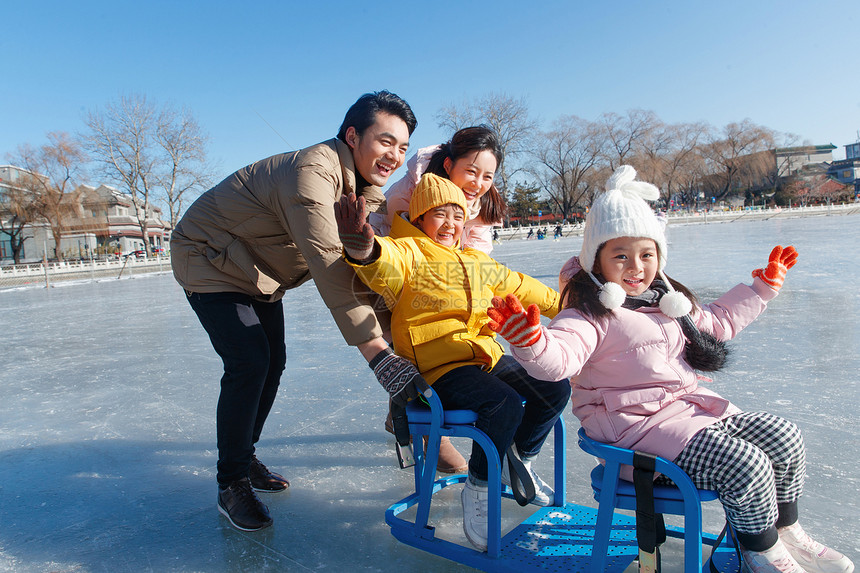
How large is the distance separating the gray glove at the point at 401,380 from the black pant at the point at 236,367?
63 cm

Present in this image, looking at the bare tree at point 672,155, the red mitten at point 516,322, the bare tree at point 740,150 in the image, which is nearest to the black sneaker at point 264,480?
the red mitten at point 516,322

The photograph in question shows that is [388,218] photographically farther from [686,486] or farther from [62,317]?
[62,317]

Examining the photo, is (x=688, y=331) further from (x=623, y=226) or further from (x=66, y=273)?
(x=66, y=273)

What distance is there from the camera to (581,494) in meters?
→ 2.07

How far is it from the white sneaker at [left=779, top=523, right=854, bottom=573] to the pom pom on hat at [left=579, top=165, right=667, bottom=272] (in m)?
0.76

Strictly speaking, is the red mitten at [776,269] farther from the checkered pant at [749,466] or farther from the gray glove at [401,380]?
the gray glove at [401,380]

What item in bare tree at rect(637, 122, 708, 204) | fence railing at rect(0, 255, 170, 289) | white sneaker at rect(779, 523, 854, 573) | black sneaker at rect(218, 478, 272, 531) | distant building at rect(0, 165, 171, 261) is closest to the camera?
white sneaker at rect(779, 523, 854, 573)

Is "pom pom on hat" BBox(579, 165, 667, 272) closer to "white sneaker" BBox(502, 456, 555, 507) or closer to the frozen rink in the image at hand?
"white sneaker" BBox(502, 456, 555, 507)

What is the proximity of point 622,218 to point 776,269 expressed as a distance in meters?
0.52

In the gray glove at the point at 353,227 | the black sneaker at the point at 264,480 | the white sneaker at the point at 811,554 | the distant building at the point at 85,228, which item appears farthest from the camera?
the distant building at the point at 85,228

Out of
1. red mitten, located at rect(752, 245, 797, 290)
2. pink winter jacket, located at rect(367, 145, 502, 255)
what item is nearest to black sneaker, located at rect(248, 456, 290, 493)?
pink winter jacket, located at rect(367, 145, 502, 255)

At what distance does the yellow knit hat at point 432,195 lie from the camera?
188 centimetres

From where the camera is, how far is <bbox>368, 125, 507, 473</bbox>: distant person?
2.30m

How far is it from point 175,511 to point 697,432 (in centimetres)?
188
